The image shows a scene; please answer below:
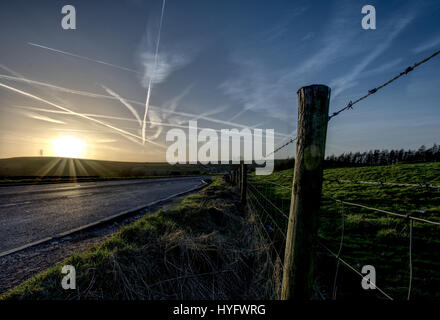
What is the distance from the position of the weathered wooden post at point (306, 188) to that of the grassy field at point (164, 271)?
0.77 meters

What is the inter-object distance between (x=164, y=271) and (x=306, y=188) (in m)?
2.07

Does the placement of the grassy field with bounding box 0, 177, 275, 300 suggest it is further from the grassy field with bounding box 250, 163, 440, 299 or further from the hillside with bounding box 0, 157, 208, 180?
the hillside with bounding box 0, 157, 208, 180

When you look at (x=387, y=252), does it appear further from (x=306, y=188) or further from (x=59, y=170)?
(x=59, y=170)

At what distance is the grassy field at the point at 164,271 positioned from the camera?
2031 mm

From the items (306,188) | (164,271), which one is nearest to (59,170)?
(164,271)

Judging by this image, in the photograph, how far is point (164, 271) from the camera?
7.82 feet

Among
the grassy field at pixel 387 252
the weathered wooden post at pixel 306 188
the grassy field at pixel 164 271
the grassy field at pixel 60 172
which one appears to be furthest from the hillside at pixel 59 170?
the grassy field at pixel 387 252

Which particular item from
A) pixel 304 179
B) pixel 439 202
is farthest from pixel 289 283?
pixel 439 202

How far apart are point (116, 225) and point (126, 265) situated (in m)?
3.30

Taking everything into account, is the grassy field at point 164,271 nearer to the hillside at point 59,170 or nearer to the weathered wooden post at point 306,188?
the weathered wooden post at point 306,188

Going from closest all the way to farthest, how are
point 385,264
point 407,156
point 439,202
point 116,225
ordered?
point 385,264 → point 116,225 → point 439,202 → point 407,156

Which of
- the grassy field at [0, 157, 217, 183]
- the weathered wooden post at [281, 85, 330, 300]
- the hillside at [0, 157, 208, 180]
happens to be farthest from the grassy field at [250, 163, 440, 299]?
the hillside at [0, 157, 208, 180]

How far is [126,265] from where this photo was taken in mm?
2326
